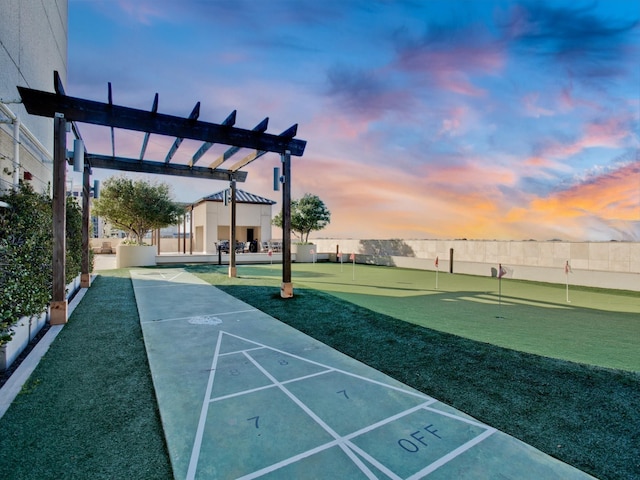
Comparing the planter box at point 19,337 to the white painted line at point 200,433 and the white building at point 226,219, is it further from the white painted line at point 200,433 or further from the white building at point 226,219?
the white building at point 226,219

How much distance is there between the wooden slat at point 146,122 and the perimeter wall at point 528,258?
681 cm

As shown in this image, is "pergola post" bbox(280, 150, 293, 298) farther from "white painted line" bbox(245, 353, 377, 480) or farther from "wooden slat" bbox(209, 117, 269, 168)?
"white painted line" bbox(245, 353, 377, 480)

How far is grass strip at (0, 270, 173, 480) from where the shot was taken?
1981mm

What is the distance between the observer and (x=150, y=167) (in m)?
10.1

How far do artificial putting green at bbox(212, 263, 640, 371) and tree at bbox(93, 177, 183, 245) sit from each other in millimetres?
12070

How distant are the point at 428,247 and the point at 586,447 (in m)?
15.1

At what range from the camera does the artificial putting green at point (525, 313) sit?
Result: 14.1 feet

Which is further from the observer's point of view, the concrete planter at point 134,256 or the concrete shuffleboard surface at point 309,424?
the concrete planter at point 134,256

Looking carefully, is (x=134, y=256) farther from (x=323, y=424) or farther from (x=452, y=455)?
(x=452, y=455)

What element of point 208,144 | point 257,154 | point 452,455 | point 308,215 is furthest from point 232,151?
point 308,215

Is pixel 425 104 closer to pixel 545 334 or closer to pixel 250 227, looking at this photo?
pixel 545 334

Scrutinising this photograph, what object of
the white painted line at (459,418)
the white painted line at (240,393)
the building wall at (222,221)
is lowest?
the white painted line at (240,393)

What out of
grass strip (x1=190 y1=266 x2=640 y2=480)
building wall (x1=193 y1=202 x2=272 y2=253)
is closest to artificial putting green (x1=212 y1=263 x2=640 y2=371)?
grass strip (x1=190 y1=266 x2=640 y2=480)

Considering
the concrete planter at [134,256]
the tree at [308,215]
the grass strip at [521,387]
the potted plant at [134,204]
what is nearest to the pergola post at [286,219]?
the grass strip at [521,387]
